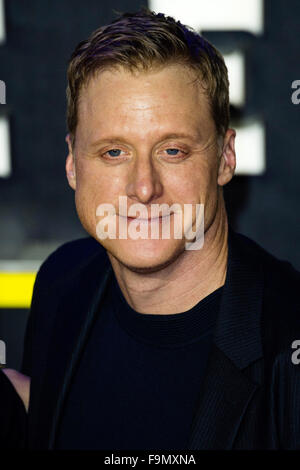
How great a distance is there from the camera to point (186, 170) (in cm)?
115

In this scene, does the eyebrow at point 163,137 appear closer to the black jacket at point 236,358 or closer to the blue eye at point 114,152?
the blue eye at point 114,152

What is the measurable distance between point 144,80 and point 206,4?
1.32 meters

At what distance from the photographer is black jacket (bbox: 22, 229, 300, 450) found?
103 cm

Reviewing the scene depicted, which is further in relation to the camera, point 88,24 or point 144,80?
point 88,24

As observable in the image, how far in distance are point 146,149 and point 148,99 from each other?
0.10m

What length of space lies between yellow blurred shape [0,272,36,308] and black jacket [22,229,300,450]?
96 centimetres

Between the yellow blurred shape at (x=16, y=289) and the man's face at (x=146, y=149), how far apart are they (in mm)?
1280

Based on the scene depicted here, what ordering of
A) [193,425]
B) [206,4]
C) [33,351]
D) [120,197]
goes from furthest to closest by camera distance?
1. [206,4]
2. [33,351]
3. [120,197]
4. [193,425]

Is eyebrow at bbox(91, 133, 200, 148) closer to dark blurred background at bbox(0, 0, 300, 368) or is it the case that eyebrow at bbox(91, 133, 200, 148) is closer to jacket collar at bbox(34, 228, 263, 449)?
jacket collar at bbox(34, 228, 263, 449)

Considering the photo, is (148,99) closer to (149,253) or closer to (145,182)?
(145,182)

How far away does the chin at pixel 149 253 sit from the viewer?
1.16 m
